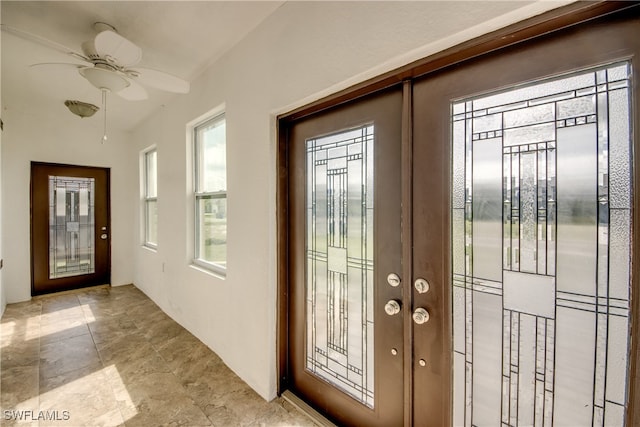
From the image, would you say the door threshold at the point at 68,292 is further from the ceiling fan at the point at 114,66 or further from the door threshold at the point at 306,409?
the door threshold at the point at 306,409

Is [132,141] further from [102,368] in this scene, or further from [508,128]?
[508,128]

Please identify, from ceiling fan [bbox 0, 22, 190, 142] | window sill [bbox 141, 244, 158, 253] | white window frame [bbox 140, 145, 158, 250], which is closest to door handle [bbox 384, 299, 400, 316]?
ceiling fan [bbox 0, 22, 190, 142]

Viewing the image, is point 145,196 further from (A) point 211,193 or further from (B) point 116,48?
(B) point 116,48

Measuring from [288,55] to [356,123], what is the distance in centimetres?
69

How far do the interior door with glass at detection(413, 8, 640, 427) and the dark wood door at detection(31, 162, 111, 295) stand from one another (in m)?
5.43

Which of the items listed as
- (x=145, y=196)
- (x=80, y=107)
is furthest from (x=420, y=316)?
(x=145, y=196)

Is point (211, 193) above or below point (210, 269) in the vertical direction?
above

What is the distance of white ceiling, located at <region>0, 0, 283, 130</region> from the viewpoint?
183cm

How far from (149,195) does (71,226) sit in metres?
1.30

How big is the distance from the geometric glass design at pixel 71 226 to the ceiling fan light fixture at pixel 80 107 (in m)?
1.38

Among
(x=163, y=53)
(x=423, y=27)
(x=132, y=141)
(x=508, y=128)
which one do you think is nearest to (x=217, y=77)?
(x=163, y=53)

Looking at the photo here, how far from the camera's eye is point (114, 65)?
6.53 feet

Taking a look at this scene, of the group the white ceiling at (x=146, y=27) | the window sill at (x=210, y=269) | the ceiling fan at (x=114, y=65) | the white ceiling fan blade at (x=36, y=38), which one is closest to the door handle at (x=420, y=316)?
the window sill at (x=210, y=269)

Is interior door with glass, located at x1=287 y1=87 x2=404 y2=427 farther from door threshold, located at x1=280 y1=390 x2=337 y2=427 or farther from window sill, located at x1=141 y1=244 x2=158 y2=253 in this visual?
window sill, located at x1=141 y1=244 x2=158 y2=253
